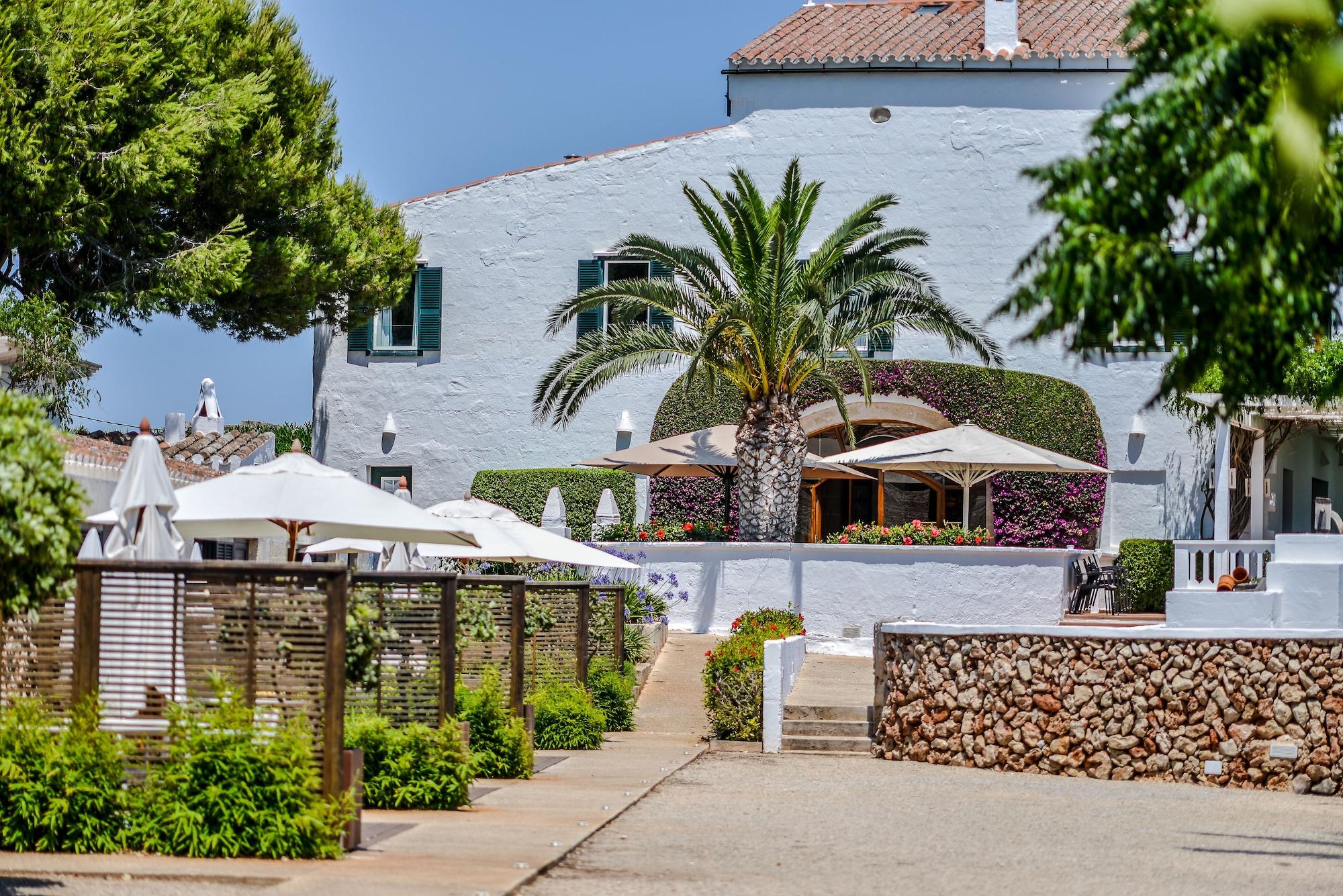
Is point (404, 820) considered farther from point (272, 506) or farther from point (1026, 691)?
point (1026, 691)

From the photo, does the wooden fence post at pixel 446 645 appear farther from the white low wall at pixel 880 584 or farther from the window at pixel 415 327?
the window at pixel 415 327

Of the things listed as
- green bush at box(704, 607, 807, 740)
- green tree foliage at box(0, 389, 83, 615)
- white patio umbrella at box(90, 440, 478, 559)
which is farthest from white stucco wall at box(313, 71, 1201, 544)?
green tree foliage at box(0, 389, 83, 615)

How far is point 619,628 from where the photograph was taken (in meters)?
20.0

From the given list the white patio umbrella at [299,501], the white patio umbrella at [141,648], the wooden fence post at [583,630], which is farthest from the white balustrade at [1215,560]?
the white patio umbrella at [141,648]

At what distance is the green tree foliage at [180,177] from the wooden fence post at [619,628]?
30.6ft

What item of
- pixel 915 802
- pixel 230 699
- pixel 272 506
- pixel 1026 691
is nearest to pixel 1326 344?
pixel 1026 691

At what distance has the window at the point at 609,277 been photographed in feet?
102

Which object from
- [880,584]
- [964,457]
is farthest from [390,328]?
[964,457]

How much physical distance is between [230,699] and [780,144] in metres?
Answer: 23.1

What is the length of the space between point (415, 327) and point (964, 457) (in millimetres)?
11351

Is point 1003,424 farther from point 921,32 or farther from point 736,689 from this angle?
point 736,689

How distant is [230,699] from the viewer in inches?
389

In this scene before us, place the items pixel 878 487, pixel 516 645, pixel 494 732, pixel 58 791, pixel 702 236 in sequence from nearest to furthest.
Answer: pixel 58 791
pixel 494 732
pixel 516 645
pixel 878 487
pixel 702 236

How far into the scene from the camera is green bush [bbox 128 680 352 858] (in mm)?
9648
